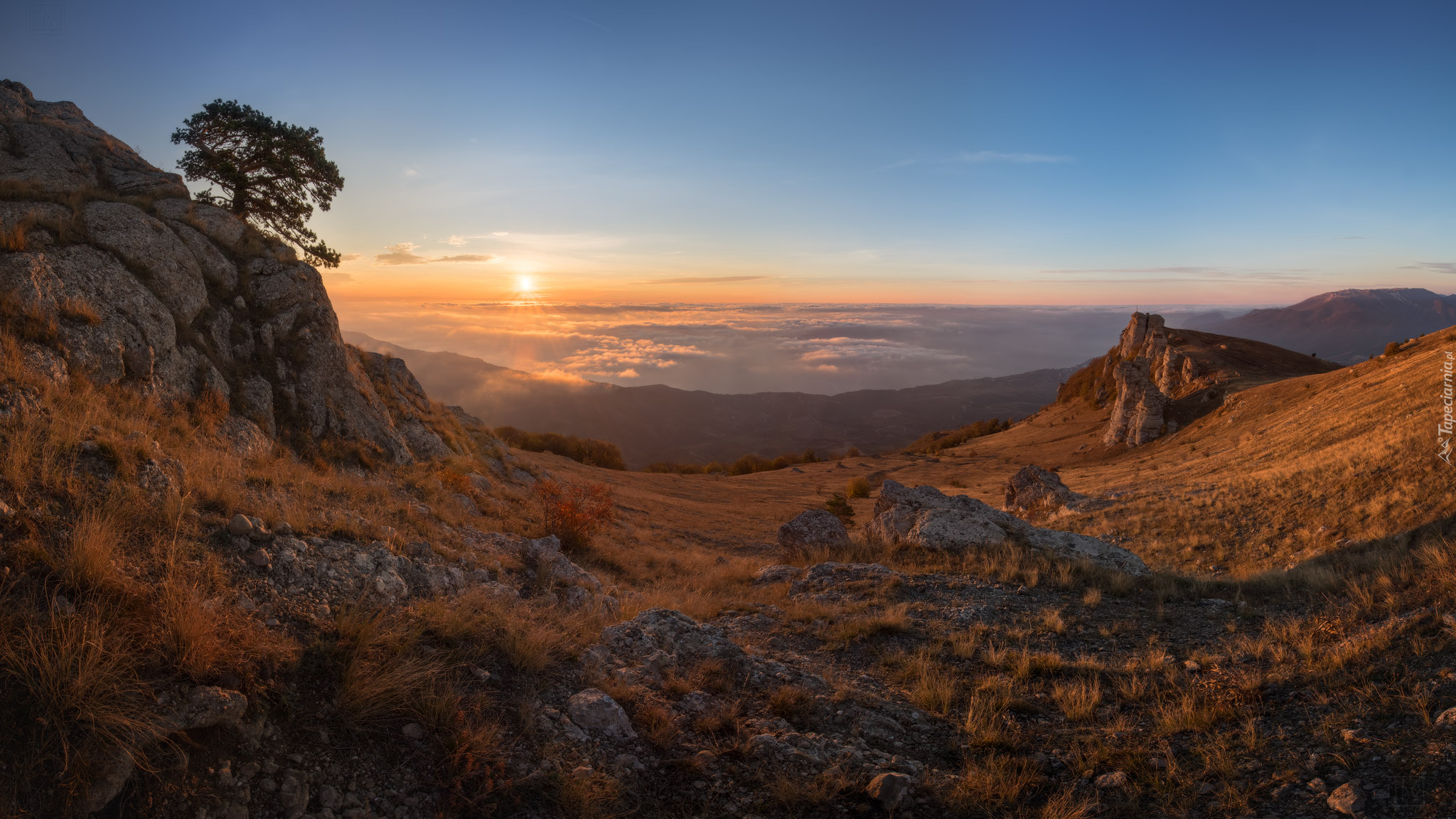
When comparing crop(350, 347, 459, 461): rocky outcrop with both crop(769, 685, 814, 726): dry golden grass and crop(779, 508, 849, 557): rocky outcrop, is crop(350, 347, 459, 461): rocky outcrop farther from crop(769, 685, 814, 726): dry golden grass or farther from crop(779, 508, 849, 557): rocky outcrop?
crop(769, 685, 814, 726): dry golden grass

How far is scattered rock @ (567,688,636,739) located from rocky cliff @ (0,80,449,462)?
9.87 m

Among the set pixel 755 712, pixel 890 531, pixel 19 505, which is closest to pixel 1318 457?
pixel 890 531

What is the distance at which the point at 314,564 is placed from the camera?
212 inches

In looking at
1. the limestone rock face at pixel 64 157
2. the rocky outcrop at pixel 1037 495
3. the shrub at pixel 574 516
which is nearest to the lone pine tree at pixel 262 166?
the limestone rock face at pixel 64 157

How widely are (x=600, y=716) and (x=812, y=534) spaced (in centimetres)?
1034

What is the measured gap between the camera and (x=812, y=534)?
1451 centimetres

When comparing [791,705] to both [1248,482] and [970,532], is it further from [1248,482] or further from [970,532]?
[1248,482]

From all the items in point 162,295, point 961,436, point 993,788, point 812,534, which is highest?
point 162,295

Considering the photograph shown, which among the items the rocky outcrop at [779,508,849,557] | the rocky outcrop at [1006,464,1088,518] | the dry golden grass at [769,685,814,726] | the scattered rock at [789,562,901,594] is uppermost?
the dry golden grass at [769,685,814,726]

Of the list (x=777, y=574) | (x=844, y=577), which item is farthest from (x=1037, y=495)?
(x=844, y=577)

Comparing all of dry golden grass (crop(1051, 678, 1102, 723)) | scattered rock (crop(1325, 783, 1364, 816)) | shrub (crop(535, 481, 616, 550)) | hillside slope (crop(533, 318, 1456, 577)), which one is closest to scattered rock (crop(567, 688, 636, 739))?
dry golden grass (crop(1051, 678, 1102, 723))

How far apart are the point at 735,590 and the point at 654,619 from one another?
4.22 meters

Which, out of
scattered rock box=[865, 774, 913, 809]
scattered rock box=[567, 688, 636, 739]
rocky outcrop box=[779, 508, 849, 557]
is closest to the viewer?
scattered rock box=[865, 774, 913, 809]

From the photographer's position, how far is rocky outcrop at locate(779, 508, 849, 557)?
13969 mm
